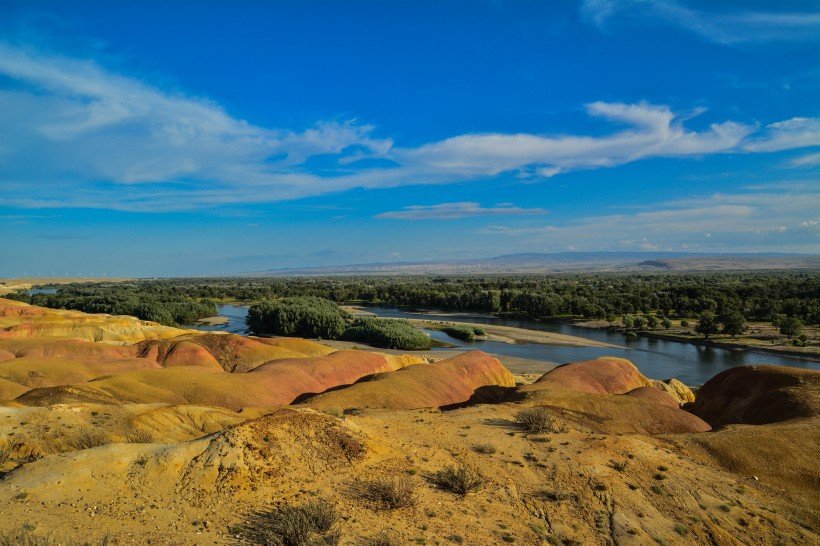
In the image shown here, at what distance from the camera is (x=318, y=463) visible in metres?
13.5

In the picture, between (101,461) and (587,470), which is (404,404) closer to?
(587,470)

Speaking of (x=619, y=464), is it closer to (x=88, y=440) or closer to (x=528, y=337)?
(x=88, y=440)

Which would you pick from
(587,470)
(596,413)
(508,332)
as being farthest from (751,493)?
(508,332)

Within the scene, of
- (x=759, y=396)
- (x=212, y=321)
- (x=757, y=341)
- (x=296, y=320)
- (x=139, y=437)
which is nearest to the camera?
(x=139, y=437)

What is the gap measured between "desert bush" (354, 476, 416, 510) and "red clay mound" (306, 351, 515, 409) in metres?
12.6

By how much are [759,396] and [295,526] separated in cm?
2542

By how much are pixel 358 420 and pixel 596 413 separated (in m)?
10.7

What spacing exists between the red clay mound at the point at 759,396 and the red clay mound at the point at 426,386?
1283 centimetres

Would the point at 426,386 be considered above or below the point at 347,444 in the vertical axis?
below

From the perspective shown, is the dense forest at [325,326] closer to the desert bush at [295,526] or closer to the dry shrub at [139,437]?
the dry shrub at [139,437]

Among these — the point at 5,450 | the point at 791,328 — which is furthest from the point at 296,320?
the point at 791,328

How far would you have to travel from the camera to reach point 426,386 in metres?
30.2

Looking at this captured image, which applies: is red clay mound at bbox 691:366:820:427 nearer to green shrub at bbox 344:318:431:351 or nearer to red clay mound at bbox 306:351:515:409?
red clay mound at bbox 306:351:515:409

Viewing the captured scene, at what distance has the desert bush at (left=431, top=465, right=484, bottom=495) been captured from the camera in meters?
12.8
